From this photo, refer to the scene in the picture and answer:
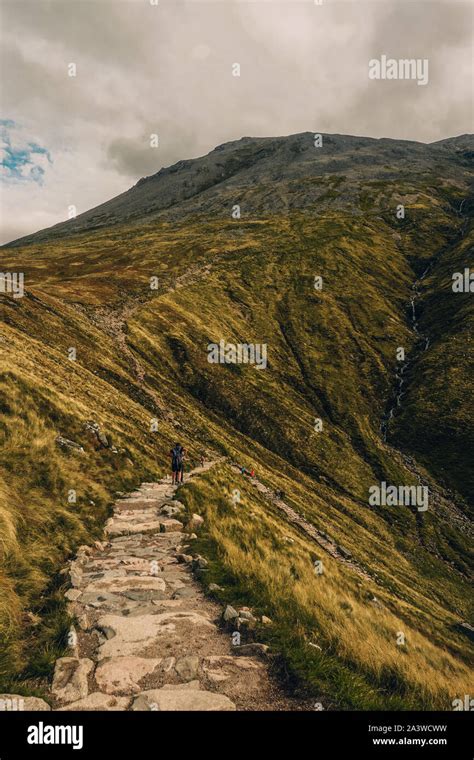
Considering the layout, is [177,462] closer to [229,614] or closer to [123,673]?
[229,614]

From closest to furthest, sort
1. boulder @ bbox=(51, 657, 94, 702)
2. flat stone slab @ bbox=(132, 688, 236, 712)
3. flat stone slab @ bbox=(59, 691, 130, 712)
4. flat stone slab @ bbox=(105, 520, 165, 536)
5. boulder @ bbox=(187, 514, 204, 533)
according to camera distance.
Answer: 1. flat stone slab @ bbox=(59, 691, 130, 712)
2. flat stone slab @ bbox=(132, 688, 236, 712)
3. boulder @ bbox=(51, 657, 94, 702)
4. flat stone slab @ bbox=(105, 520, 165, 536)
5. boulder @ bbox=(187, 514, 204, 533)

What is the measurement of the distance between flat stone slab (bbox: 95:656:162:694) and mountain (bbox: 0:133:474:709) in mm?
1080

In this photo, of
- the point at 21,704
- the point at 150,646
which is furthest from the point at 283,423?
the point at 21,704

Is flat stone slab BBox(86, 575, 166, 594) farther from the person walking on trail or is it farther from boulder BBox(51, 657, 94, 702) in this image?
the person walking on trail

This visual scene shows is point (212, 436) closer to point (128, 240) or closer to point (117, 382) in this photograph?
point (117, 382)

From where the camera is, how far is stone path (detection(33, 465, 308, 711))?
289 inches

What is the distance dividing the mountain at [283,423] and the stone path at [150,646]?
2.06 ft

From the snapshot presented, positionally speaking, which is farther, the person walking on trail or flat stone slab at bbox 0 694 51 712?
the person walking on trail

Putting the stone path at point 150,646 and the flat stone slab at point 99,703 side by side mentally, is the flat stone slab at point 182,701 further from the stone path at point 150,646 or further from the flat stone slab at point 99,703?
the flat stone slab at point 99,703

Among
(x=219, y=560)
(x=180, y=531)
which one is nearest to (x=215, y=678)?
(x=219, y=560)

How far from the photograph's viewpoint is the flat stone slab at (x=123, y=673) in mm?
7535

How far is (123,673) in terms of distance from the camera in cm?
794

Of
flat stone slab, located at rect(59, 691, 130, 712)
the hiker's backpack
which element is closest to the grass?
flat stone slab, located at rect(59, 691, 130, 712)


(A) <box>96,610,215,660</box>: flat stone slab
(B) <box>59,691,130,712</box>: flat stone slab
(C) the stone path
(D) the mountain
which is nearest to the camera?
(B) <box>59,691,130,712</box>: flat stone slab
